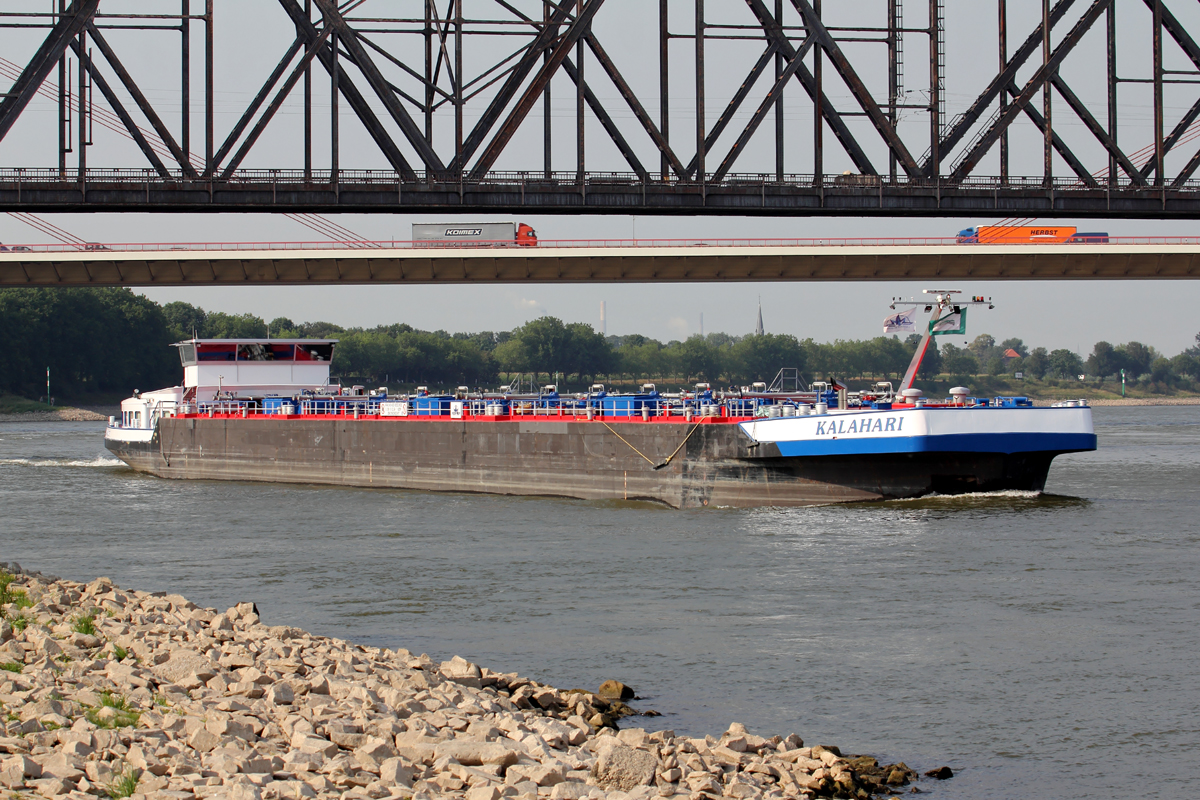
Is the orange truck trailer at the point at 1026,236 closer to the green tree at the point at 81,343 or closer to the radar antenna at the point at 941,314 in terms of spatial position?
the radar antenna at the point at 941,314

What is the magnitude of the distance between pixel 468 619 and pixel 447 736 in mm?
7793

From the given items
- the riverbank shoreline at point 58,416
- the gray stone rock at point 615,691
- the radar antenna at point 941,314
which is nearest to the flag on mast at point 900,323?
the radar antenna at point 941,314

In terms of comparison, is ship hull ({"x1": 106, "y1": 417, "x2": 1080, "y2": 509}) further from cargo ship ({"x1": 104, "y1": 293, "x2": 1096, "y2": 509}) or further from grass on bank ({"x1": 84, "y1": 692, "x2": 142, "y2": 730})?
grass on bank ({"x1": 84, "y1": 692, "x2": 142, "y2": 730})

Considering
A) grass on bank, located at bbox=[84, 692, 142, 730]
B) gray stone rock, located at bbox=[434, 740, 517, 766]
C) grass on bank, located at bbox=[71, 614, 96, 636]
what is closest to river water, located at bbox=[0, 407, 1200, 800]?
gray stone rock, located at bbox=[434, 740, 517, 766]

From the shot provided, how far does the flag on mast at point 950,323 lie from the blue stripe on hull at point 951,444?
160 inches

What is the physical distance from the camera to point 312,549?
25.7 meters

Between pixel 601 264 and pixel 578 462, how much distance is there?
23300mm

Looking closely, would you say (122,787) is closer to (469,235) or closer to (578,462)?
(578,462)

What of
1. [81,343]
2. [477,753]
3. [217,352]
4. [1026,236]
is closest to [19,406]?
[81,343]

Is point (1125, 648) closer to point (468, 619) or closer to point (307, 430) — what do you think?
point (468, 619)

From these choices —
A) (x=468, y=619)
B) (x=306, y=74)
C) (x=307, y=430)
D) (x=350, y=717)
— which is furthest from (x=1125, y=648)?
(x=306, y=74)

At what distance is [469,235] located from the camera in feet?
180

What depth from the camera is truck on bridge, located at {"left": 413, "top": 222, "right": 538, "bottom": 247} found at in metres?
54.7

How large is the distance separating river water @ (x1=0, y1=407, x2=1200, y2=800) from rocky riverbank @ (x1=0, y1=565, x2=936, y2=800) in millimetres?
1464
